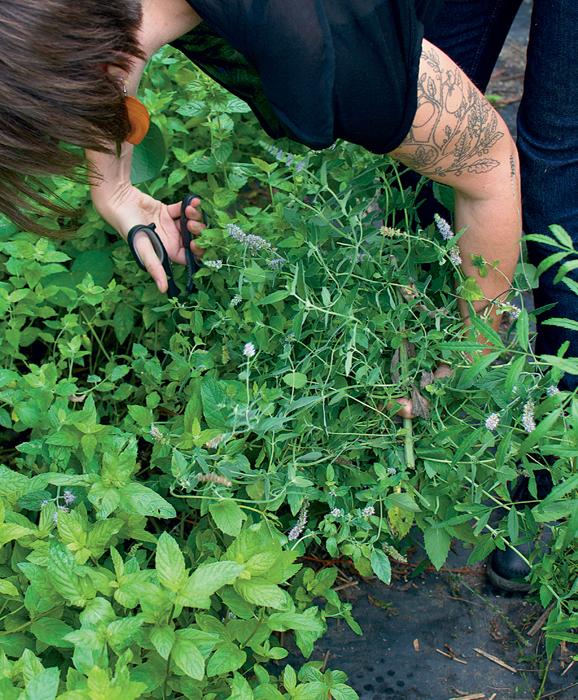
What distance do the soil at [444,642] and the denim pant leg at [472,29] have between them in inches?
56.4

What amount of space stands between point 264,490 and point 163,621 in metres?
0.38

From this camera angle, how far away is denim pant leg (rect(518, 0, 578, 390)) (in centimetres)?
135

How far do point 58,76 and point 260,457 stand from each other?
861mm

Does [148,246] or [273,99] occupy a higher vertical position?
[273,99]

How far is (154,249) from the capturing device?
5.44 ft

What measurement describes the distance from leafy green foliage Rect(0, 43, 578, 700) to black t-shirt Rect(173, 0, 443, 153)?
12.0 inches

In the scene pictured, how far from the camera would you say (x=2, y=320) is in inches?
72.2

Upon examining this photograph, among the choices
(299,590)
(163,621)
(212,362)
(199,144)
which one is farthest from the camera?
(199,144)

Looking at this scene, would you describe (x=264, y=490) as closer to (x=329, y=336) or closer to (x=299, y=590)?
(x=299, y=590)

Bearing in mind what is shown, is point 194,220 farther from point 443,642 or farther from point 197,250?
point 443,642

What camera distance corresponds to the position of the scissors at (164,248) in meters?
1.62

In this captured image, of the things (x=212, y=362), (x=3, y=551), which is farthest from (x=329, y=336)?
(x=3, y=551)

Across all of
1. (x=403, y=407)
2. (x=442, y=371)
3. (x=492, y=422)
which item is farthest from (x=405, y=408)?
(x=492, y=422)

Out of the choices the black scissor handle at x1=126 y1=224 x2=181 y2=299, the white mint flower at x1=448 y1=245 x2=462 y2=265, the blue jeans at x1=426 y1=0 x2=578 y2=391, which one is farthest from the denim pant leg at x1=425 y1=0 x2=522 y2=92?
the black scissor handle at x1=126 y1=224 x2=181 y2=299
